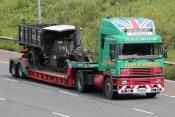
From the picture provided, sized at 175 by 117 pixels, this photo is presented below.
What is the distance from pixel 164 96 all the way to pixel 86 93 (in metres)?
3.14

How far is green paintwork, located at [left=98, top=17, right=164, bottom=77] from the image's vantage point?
23766 millimetres

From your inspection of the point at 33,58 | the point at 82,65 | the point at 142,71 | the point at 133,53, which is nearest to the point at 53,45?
the point at 33,58

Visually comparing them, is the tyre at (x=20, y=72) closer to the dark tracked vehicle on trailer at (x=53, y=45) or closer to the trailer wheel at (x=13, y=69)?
the trailer wheel at (x=13, y=69)

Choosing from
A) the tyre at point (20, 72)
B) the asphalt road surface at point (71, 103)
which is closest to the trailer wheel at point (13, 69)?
the tyre at point (20, 72)

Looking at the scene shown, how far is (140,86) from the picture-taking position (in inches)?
939

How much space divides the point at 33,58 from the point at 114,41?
7.59 meters

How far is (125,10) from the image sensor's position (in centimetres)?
4528

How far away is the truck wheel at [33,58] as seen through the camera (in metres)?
30.5

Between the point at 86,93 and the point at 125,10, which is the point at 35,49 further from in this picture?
the point at 125,10

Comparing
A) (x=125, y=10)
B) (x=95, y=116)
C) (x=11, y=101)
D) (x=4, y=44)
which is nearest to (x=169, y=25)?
(x=125, y=10)

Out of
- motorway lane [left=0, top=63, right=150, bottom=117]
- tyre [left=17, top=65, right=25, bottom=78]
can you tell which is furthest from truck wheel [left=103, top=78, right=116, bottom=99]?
tyre [left=17, top=65, right=25, bottom=78]

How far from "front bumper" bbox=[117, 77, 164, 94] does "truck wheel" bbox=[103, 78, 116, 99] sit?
1.39 ft

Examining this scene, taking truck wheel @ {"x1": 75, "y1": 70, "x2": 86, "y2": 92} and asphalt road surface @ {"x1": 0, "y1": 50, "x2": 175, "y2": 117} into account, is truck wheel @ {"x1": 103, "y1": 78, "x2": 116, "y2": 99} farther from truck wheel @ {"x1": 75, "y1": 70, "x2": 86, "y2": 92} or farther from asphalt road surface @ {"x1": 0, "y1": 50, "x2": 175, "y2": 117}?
truck wheel @ {"x1": 75, "y1": 70, "x2": 86, "y2": 92}

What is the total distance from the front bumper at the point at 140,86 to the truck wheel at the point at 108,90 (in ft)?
1.39
